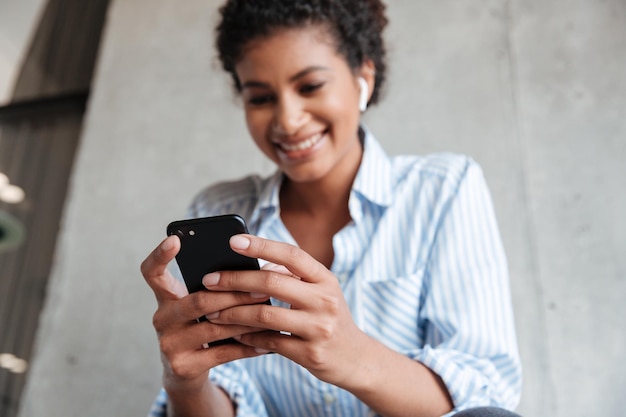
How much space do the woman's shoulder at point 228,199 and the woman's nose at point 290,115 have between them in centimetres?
24

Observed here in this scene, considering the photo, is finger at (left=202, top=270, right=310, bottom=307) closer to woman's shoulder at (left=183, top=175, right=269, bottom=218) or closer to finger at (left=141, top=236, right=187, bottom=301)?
finger at (left=141, top=236, right=187, bottom=301)

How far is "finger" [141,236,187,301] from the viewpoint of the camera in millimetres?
659

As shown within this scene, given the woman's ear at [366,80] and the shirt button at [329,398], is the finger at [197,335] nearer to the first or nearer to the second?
the shirt button at [329,398]

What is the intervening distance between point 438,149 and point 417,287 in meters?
0.61

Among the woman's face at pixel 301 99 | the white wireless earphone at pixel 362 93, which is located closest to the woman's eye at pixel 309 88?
the woman's face at pixel 301 99

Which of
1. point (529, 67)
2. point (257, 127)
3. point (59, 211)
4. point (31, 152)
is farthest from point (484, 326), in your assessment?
point (31, 152)

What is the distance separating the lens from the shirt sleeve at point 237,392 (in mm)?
934

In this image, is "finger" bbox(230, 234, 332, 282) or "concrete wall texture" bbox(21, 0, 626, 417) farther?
"concrete wall texture" bbox(21, 0, 626, 417)

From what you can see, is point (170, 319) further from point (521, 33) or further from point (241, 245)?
point (521, 33)

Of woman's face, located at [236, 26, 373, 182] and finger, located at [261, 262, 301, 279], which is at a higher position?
woman's face, located at [236, 26, 373, 182]

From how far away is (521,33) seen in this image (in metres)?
1.53

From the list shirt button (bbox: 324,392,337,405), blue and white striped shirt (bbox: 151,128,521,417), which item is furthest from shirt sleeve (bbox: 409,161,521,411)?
shirt button (bbox: 324,392,337,405)

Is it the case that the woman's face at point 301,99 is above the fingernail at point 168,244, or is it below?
above

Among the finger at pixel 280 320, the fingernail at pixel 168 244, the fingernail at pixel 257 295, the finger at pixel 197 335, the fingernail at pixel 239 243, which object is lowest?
the finger at pixel 197 335
